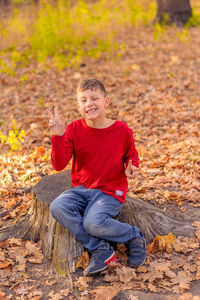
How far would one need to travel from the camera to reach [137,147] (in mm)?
5992

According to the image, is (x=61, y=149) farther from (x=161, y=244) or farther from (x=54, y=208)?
(x=161, y=244)

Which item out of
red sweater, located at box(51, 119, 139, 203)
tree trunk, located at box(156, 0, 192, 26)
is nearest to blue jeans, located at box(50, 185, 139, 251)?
red sweater, located at box(51, 119, 139, 203)

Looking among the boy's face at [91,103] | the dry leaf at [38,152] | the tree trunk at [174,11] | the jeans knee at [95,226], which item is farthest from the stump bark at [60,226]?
the tree trunk at [174,11]

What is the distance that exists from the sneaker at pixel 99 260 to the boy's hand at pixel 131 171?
697 mm

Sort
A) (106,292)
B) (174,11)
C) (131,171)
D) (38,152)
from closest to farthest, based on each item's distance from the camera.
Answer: (106,292), (131,171), (38,152), (174,11)

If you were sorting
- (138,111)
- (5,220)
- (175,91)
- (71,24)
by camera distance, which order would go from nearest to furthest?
(5,220) < (138,111) < (175,91) < (71,24)

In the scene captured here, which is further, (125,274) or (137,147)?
(137,147)

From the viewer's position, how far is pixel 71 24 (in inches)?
459

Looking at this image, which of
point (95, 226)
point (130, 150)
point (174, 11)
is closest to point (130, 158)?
point (130, 150)

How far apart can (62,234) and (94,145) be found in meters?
0.90

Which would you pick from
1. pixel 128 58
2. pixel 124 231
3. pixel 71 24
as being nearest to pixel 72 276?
pixel 124 231

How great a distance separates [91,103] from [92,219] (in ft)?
3.40

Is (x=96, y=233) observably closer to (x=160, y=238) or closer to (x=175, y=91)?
(x=160, y=238)

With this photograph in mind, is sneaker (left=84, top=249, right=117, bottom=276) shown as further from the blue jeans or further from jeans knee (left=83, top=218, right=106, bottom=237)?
jeans knee (left=83, top=218, right=106, bottom=237)
